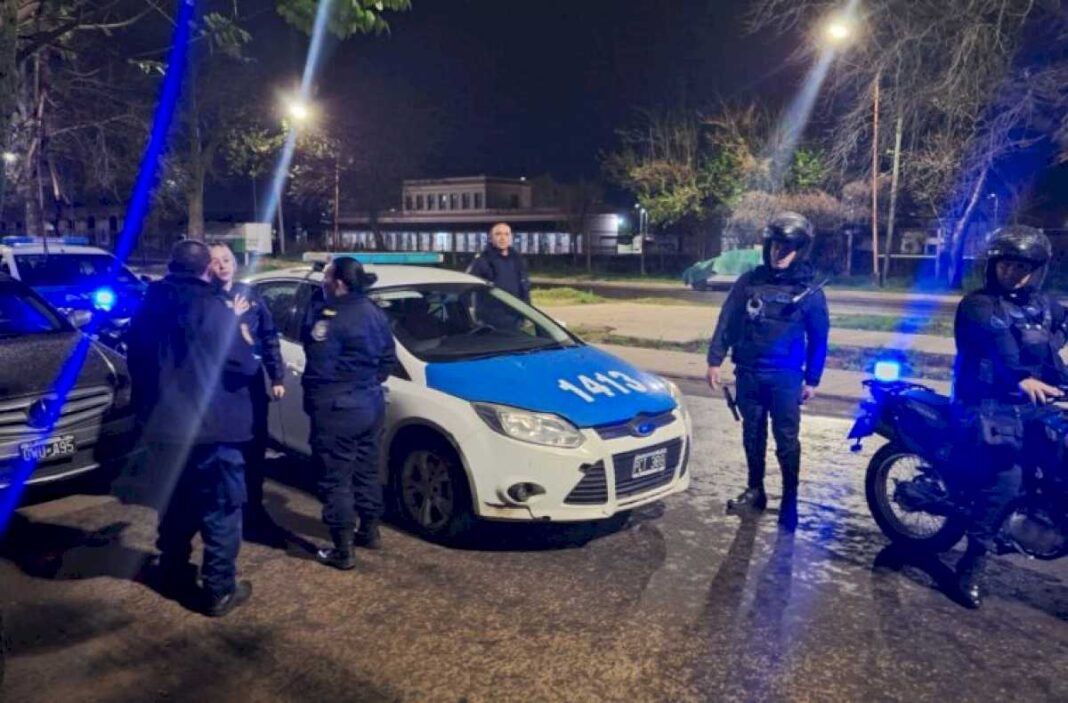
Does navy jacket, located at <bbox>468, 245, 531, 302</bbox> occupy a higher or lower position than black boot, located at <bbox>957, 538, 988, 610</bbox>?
higher

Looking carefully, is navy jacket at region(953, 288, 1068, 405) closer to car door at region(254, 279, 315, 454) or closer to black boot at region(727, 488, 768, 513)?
black boot at region(727, 488, 768, 513)

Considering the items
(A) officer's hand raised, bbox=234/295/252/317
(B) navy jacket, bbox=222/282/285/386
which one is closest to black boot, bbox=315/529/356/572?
(B) navy jacket, bbox=222/282/285/386

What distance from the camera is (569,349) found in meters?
6.00

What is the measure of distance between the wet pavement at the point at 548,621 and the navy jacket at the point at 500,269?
11.3 ft

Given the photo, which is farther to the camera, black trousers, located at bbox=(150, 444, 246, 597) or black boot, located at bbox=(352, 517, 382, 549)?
black boot, located at bbox=(352, 517, 382, 549)

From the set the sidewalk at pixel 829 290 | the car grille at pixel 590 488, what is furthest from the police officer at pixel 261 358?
the sidewalk at pixel 829 290

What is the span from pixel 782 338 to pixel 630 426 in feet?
3.71

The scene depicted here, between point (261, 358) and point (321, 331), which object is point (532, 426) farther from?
point (261, 358)

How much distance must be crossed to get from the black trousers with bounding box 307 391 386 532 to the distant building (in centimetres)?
4545

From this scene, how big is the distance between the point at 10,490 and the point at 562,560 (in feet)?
10.4

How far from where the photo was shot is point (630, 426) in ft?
16.5

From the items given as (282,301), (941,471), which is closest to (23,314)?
(282,301)

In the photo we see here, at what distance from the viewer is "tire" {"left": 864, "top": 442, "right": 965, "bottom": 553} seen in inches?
193

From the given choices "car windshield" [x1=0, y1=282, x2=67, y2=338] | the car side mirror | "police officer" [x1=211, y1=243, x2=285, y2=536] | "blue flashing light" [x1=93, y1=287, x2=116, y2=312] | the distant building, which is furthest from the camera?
the distant building
